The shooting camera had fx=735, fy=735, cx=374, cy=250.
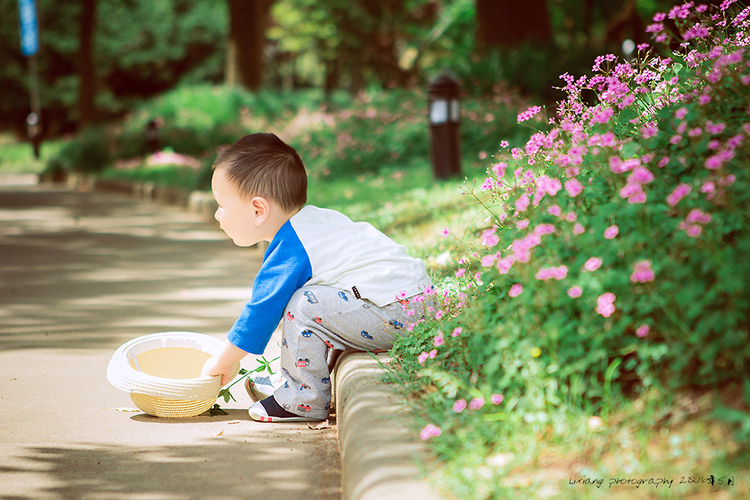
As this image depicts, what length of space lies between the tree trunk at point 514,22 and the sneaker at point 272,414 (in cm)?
1003

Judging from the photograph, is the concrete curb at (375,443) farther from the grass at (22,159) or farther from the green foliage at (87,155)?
the grass at (22,159)

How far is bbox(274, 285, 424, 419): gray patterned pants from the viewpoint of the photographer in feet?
9.89

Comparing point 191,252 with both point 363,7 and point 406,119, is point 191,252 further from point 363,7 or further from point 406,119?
point 363,7

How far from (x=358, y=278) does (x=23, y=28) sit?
2418 centimetres

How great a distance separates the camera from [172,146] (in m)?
15.7

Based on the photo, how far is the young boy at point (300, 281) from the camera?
9.84ft

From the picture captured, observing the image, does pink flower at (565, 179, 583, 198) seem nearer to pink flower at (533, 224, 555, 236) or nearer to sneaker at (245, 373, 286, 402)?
pink flower at (533, 224, 555, 236)

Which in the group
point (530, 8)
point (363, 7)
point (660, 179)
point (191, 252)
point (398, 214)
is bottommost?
point (191, 252)

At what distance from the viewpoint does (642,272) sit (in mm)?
1887

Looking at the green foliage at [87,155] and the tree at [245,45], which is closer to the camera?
the green foliage at [87,155]

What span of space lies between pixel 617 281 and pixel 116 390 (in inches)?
99.9

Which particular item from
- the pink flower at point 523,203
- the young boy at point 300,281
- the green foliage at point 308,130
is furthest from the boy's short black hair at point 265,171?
the green foliage at point 308,130

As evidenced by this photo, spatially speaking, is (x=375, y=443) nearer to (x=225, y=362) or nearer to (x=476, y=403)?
(x=476, y=403)

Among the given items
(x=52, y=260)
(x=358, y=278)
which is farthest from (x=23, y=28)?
(x=358, y=278)
